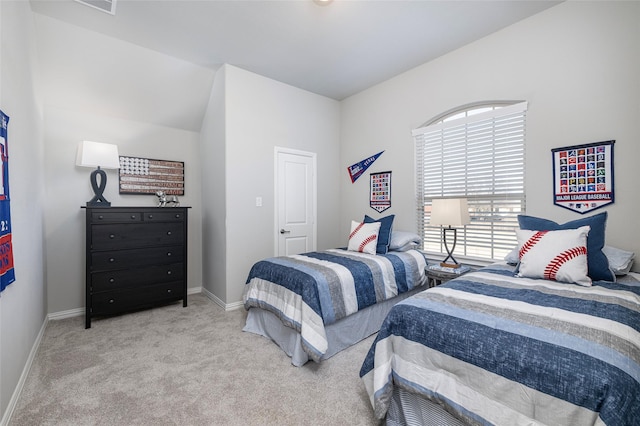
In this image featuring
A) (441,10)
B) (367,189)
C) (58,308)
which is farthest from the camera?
(367,189)

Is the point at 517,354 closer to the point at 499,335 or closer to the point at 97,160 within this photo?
the point at 499,335

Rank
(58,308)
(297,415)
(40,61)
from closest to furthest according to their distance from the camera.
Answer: (297,415) < (40,61) < (58,308)

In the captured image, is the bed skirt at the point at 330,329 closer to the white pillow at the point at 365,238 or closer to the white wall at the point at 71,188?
the white pillow at the point at 365,238

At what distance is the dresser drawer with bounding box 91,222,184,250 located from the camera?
Result: 2.89 meters

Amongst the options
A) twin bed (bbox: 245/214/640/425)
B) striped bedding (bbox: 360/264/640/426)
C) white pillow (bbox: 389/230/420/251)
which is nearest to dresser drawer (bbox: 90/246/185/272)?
twin bed (bbox: 245/214/640/425)

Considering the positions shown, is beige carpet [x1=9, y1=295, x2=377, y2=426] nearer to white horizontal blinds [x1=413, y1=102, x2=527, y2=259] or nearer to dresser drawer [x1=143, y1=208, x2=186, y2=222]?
dresser drawer [x1=143, y1=208, x2=186, y2=222]

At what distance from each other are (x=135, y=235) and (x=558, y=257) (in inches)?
149

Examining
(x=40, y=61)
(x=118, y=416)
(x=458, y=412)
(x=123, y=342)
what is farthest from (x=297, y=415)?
(x=40, y=61)

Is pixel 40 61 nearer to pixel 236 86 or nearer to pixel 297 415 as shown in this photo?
pixel 236 86

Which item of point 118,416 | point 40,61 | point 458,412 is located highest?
point 40,61

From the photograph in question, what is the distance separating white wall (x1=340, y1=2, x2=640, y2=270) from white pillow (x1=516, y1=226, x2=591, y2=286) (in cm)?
62

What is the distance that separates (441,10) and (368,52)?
83cm

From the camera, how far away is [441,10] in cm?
246

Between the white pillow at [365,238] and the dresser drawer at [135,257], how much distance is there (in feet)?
6.73
